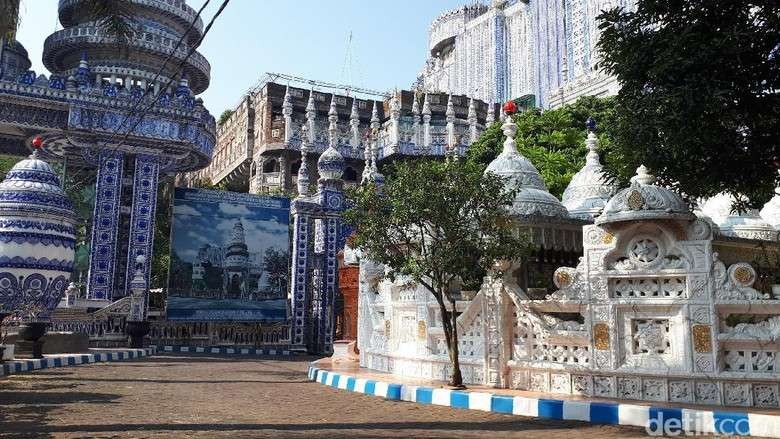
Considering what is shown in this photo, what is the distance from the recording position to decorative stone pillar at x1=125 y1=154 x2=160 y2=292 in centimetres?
1995

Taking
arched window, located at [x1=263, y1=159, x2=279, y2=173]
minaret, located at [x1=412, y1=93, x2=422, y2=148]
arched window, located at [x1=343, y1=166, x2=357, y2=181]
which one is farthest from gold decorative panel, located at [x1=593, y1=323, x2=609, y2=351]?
arched window, located at [x1=263, y1=159, x2=279, y2=173]

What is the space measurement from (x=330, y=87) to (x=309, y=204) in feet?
108

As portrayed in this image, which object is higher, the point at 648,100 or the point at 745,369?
the point at 648,100

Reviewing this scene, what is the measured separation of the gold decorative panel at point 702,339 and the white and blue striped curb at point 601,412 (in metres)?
1.03

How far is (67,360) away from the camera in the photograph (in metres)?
14.2

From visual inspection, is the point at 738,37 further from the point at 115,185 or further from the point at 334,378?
the point at 115,185

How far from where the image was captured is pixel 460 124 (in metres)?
49.8

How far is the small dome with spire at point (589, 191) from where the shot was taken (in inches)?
592

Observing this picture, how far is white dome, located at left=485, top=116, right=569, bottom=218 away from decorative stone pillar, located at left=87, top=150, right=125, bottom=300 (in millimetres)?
12558

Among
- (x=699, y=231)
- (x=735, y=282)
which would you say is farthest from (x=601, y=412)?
(x=699, y=231)

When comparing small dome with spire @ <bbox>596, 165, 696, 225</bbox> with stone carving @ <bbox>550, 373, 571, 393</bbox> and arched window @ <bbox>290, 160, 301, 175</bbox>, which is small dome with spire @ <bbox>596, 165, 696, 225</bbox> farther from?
arched window @ <bbox>290, 160, 301, 175</bbox>

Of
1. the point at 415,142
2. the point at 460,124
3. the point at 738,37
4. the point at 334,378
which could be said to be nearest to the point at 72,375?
the point at 334,378

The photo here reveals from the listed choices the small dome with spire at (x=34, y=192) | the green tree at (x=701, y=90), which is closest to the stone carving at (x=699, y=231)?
the green tree at (x=701, y=90)

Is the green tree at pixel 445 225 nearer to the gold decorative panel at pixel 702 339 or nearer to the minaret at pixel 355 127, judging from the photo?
the gold decorative panel at pixel 702 339
